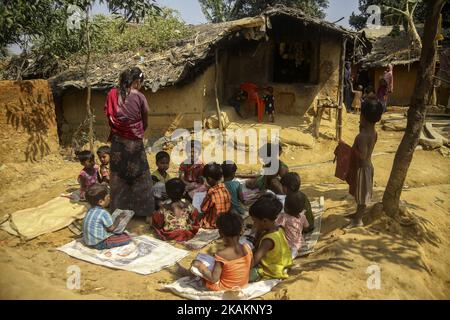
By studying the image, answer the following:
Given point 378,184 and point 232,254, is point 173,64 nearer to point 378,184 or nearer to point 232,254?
point 378,184

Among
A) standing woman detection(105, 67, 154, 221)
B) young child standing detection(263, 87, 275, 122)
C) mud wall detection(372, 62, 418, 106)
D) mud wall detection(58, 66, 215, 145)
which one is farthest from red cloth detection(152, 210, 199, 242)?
mud wall detection(372, 62, 418, 106)

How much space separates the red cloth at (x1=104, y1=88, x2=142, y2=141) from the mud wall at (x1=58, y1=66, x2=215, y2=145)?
182 inches

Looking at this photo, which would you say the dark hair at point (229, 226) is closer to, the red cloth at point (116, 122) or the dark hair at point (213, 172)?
the dark hair at point (213, 172)

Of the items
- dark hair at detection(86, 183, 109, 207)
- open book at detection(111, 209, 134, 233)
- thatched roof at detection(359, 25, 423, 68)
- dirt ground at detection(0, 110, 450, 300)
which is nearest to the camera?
dirt ground at detection(0, 110, 450, 300)

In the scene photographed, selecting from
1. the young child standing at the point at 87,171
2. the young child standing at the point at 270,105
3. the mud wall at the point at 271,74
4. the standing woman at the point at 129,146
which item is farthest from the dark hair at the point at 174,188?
the mud wall at the point at 271,74

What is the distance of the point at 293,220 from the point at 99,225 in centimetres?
211

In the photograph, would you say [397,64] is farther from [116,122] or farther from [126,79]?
[116,122]

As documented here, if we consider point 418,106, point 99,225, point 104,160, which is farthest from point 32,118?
point 418,106

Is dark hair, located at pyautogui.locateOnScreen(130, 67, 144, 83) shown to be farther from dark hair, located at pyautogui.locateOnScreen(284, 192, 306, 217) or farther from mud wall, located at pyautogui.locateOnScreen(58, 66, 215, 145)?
mud wall, located at pyautogui.locateOnScreen(58, 66, 215, 145)

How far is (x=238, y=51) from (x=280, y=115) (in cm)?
225

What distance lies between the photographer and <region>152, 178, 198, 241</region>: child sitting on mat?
4488 millimetres

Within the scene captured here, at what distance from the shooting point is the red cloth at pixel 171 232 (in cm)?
450

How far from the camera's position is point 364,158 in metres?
4.08

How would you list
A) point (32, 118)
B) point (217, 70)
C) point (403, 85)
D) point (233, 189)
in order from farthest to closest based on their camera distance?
point (403, 85), point (217, 70), point (32, 118), point (233, 189)
